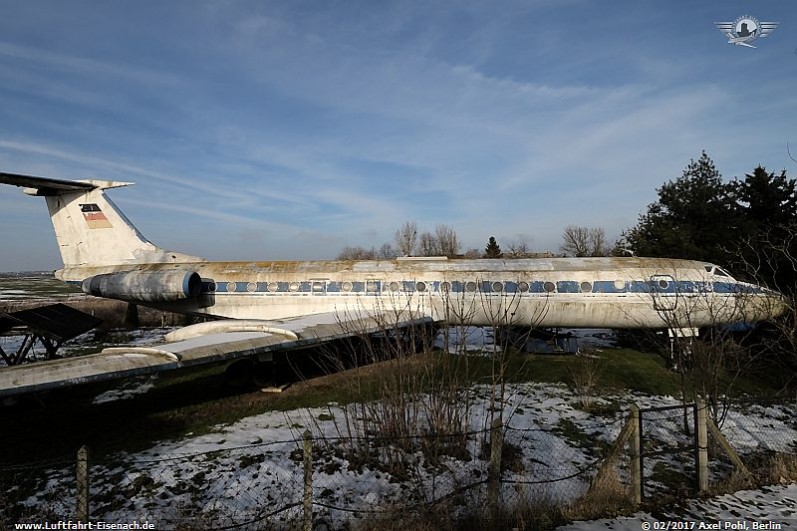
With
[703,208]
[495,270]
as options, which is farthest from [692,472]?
[703,208]

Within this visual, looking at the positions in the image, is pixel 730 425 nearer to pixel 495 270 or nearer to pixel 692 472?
pixel 692 472

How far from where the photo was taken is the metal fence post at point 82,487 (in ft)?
13.7

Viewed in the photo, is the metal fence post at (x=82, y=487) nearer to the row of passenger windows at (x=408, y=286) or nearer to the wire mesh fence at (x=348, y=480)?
the wire mesh fence at (x=348, y=480)

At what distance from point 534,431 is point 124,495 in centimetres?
704

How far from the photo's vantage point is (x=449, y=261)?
15.0 metres

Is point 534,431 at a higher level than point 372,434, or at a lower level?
lower

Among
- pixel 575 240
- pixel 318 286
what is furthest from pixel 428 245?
pixel 318 286

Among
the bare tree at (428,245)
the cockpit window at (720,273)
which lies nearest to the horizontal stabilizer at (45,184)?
the cockpit window at (720,273)

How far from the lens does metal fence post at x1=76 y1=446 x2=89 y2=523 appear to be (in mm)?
4168

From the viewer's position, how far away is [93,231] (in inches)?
649

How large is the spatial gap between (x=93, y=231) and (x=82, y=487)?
1561 cm

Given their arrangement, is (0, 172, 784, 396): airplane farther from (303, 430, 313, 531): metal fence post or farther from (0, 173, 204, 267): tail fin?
(303, 430, 313, 531): metal fence post

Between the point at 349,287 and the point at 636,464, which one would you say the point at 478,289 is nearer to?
the point at 349,287

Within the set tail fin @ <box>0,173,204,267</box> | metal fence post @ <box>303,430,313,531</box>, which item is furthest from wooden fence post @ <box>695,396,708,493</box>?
tail fin @ <box>0,173,204,267</box>
